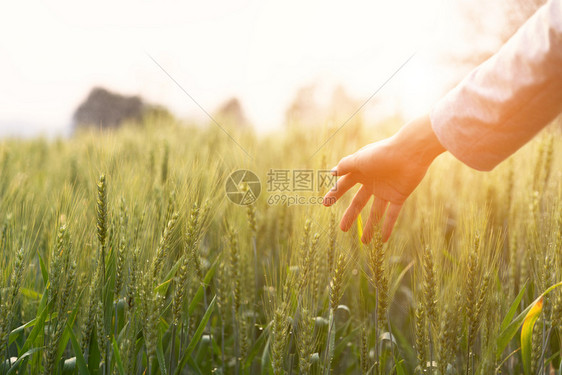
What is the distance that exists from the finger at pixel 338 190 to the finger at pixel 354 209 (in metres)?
0.04

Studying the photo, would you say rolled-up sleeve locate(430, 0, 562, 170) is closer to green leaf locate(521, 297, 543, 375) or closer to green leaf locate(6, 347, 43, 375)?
green leaf locate(521, 297, 543, 375)

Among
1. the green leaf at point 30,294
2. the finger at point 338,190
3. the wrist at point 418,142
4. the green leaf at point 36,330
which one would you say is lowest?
the green leaf at point 36,330

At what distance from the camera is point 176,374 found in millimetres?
1159

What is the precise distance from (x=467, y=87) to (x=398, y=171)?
29 cm

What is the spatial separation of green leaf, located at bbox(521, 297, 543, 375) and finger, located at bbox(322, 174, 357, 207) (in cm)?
61

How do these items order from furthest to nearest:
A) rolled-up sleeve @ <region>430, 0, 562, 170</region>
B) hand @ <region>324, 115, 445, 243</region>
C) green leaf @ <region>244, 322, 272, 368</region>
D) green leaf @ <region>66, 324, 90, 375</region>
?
green leaf @ <region>244, 322, 272, 368</region>
hand @ <region>324, 115, 445, 243</region>
green leaf @ <region>66, 324, 90, 375</region>
rolled-up sleeve @ <region>430, 0, 562, 170</region>

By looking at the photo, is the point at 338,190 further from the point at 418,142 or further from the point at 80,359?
the point at 80,359

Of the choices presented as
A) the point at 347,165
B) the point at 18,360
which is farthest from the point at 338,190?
the point at 18,360

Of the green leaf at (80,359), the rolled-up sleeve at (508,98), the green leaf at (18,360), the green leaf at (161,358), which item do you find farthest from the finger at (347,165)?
the green leaf at (18,360)

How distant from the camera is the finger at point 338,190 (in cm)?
113

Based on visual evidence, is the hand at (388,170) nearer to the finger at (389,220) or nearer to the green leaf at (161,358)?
the finger at (389,220)

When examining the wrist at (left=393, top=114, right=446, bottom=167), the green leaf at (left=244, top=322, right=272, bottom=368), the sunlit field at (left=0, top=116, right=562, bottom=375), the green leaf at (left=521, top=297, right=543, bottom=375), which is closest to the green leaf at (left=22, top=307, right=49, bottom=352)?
the sunlit field at (left=0, top=116, right=562, bottom=375)

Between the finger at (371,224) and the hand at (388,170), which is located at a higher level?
the hand at (388,170)

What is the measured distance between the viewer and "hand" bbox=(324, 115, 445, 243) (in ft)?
3.73
